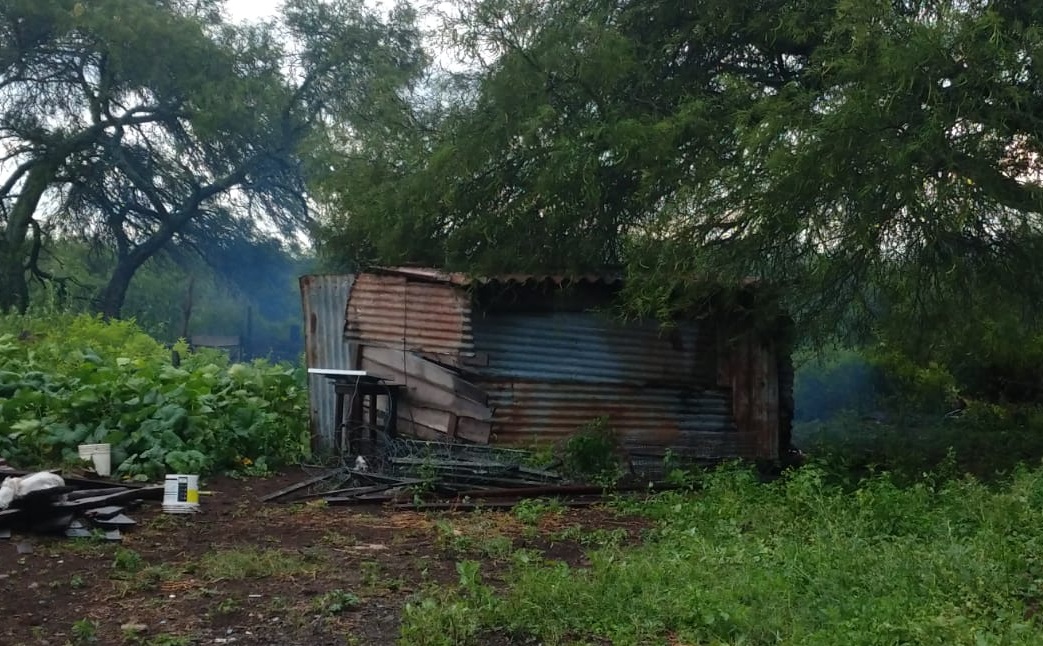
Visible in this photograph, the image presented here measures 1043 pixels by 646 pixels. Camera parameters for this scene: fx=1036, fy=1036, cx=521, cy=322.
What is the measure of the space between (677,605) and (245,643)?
6.43 feet

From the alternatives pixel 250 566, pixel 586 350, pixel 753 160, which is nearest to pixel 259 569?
pixel 250 566

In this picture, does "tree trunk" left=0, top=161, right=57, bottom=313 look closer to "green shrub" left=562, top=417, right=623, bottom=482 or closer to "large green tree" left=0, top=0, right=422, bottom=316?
"large green tree" left=0, top=0, right=422, bottom=316

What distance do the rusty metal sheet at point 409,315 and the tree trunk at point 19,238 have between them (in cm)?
1519

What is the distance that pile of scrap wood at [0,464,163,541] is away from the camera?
6.75 meters

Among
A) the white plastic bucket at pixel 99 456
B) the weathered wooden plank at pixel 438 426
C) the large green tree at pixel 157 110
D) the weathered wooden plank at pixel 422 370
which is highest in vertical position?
the large green tree at pixel 157 110

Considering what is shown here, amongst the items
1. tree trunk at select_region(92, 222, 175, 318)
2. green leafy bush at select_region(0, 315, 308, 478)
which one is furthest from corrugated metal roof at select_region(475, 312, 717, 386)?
tree trunk at select_region(92, 222, 175, 318)

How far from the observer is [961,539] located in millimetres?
6125

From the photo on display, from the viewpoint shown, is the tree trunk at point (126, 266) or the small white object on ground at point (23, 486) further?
the tree trunk at point (126, 266)

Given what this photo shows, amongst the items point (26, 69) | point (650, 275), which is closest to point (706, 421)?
point (650, 275)

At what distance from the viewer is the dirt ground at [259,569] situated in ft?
15.7

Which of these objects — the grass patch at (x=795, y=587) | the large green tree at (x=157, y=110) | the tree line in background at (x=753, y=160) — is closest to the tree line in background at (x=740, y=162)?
the tree line in background at (x=753, y=160)

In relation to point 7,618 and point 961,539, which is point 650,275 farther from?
point 7,618

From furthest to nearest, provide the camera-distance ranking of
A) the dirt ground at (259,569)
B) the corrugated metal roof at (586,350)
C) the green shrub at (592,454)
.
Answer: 1. the corrugated metal roof at (586,350)
2. the green shrub at (592,454)
3. the dirt ground at (259,569)

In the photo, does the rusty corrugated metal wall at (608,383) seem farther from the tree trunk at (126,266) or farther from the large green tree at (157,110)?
the tree trunk at (126,266)
